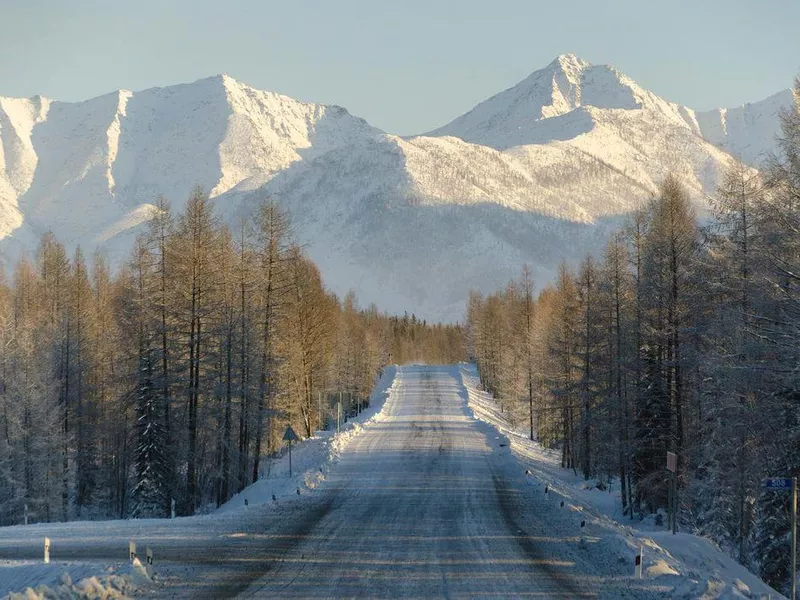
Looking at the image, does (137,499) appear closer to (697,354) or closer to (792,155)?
(697,354)

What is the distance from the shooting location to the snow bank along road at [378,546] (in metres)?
14.7

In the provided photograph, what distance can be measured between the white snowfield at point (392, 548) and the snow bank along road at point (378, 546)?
4 cm

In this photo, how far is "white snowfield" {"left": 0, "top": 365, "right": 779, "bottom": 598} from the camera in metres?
14.5

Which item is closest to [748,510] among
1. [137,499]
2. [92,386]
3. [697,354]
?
[697,354]

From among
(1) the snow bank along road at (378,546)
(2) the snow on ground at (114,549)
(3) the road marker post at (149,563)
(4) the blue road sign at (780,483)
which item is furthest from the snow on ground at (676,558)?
(3) the road marker post at (149,563)

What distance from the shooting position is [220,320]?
112 ft

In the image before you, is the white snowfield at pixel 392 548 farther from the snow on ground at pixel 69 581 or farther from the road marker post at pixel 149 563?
the road marker post at pixel 149 563

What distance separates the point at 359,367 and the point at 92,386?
124ft

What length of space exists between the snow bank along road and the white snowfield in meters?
0.04

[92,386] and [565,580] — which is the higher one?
[92,386]

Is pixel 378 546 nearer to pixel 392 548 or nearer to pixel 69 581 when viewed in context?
pixel 392 548

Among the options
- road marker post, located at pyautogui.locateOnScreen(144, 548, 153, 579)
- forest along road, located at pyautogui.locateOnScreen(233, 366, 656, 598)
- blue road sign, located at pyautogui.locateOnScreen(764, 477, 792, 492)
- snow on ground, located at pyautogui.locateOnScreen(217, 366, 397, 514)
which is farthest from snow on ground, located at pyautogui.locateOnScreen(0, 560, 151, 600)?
blue road sign, located at pyautogui.locateOnScreen(764, 477, 792, 492)

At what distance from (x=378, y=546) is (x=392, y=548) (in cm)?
37

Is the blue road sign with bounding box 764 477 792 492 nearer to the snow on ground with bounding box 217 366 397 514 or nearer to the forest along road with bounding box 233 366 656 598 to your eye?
the forest along road with bounding box 233 366 656 598
